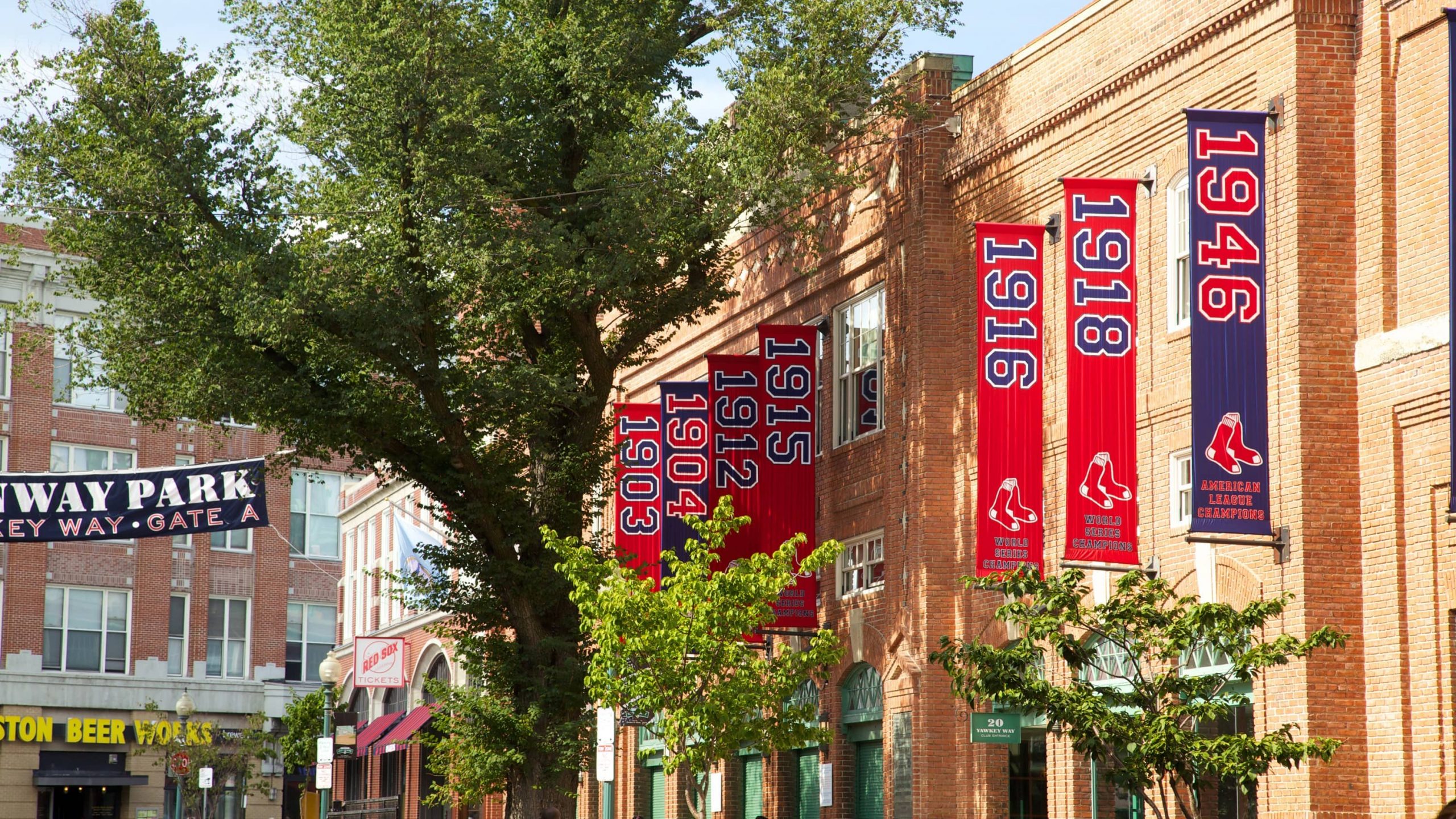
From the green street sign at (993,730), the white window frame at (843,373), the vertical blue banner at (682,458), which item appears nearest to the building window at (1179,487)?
the green street sign at (993,730)

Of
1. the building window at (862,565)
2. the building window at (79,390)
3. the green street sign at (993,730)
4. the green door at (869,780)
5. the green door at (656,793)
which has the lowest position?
the green door at (656,793)

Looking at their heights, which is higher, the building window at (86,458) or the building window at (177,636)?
the building window at (86,458)

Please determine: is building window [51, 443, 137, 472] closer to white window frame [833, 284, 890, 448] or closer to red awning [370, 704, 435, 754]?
red awning [370, 704, 435, 754]

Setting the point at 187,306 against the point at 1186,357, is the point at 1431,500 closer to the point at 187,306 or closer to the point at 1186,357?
the point at 1186,357

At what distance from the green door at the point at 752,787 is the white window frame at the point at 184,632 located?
32.6 meters

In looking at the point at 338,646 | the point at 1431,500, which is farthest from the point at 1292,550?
the point at 338,646

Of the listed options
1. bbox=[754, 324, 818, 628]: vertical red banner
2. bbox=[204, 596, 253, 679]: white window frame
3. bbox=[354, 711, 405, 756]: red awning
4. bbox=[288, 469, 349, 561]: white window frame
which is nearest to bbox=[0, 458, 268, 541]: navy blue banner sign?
bbox=[754, 324, 818, 628]: vertical red banner

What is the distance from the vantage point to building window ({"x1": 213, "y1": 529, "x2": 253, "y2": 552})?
6094 centimetres

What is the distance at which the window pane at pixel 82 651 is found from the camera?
5653 centimetres

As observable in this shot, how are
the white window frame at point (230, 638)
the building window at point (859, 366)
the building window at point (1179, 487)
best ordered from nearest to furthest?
the building window at point (1179, 487)
the building window at point (859, 366)
the white window frame at point (230, 638)

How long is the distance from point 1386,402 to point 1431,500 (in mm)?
1130

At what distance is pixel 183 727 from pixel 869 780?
28.4 m

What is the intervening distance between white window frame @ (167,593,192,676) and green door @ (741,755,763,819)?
32604 millimetres

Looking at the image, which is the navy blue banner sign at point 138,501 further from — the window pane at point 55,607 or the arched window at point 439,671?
the window pane at point 55,607
